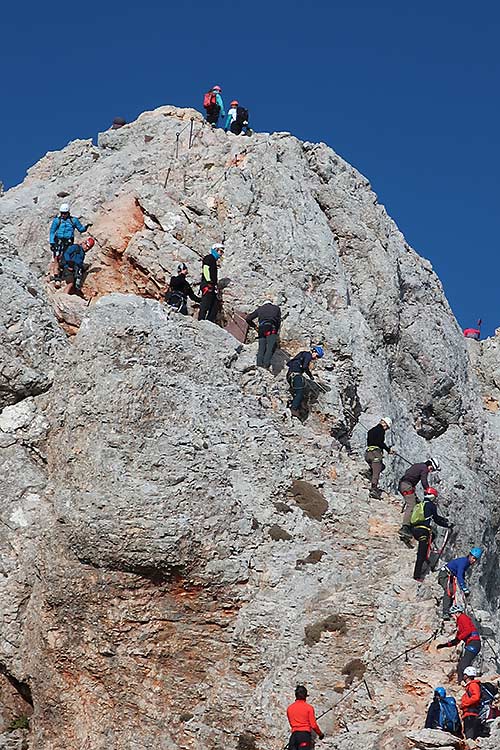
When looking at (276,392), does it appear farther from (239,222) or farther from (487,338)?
(487,338)

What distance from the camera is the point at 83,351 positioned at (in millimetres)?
35438

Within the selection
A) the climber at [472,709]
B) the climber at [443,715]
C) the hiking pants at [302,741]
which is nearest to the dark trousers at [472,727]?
the climber at [472,709]

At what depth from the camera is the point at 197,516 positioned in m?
31.6

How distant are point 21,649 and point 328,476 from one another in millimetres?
10826

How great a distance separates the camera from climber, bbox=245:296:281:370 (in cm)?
3756

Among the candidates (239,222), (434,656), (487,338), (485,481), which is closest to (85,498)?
(434,656)

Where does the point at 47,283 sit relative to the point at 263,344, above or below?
above

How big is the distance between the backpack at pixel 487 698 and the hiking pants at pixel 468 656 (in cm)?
71

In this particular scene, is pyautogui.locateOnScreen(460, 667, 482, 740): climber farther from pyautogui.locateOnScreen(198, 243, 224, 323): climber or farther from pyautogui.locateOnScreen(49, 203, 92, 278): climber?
pyautogui.locateOnScreen(49, 203, 92, 278): climber

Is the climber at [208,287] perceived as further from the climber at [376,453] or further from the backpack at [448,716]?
the backpack at [448,716]

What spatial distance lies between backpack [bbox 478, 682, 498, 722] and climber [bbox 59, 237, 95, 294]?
22250 mm

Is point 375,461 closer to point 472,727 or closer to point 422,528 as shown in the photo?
point 422,528

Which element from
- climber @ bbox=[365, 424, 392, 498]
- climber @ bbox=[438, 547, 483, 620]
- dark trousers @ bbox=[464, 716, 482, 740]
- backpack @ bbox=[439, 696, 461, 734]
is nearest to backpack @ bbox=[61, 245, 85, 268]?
climber @ bbox=[365, 424, 392, 498]

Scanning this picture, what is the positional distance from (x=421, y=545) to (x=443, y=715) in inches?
220
